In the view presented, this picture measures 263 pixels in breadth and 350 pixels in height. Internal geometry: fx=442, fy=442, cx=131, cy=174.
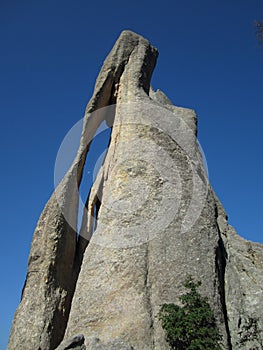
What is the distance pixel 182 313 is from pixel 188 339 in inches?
21.2

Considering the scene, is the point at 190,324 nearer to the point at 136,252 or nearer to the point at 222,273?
the point at 136,252

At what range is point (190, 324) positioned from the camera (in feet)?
30.1

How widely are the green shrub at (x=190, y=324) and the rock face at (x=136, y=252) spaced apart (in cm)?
34

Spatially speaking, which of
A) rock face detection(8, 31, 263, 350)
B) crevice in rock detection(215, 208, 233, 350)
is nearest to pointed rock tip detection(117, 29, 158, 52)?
rock face detection(8, 31, 263, 350)

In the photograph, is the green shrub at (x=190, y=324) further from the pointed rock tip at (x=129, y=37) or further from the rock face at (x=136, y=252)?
the pointed rock tip at (x=129, y=37)

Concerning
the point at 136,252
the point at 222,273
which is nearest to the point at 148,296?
the point at 136,252

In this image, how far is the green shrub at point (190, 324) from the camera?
902cm

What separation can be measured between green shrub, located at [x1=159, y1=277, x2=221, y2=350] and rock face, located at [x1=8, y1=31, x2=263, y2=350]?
13.5 inches

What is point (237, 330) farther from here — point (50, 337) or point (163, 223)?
point (50, 337)

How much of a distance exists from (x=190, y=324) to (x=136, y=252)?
239 centimetres

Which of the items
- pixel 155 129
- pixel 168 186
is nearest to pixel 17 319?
pixel 168 186

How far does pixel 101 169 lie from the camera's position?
15.5 meters

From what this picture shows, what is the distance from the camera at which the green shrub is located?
29.6 ft

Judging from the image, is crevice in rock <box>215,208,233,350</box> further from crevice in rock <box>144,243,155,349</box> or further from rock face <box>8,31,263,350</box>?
crevice in rock <box>144,243,155,349</box>
